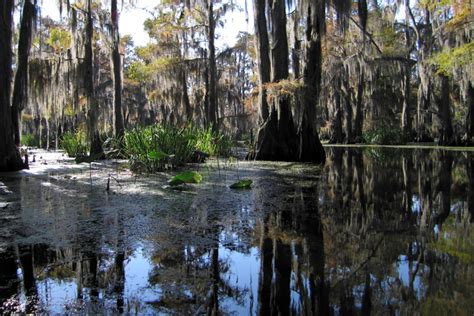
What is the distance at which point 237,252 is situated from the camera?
322 centimetres

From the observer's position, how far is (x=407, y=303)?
224 cm

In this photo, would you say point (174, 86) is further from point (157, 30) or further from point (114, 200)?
point (114, 200)

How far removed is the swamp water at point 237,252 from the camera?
7.52ft

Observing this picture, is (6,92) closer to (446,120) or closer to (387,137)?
(446,120)

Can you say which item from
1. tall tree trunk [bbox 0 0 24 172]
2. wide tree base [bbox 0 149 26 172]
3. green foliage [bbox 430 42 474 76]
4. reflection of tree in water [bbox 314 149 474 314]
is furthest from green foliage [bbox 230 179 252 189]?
green foliage [bbox 430 42 474 76]

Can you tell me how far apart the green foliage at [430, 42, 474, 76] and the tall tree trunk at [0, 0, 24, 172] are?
46.5ft

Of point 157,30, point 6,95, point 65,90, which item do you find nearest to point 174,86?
point 157,30

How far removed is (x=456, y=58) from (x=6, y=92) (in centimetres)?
1467

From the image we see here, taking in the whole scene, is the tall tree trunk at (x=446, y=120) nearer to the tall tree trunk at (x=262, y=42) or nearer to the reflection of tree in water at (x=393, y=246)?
the tall tree trunk at (x=262, y=42)

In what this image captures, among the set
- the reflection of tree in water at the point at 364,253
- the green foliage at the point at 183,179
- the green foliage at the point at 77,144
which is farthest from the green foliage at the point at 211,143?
the reflection of tree in water at the point at 364,253

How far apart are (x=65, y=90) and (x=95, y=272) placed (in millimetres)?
11862

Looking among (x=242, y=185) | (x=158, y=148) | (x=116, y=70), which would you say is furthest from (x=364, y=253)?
(x=116, y=70)

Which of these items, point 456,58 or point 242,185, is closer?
point 242,185

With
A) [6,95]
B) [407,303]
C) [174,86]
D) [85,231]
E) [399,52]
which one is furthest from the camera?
[399,52]
